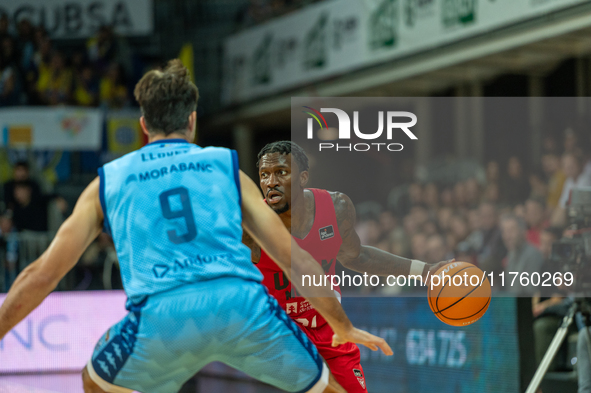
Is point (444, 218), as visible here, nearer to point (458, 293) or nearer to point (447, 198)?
point (447, 198)

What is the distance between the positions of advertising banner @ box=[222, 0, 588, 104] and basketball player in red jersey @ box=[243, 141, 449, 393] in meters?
5.65

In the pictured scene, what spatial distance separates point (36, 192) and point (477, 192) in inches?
278

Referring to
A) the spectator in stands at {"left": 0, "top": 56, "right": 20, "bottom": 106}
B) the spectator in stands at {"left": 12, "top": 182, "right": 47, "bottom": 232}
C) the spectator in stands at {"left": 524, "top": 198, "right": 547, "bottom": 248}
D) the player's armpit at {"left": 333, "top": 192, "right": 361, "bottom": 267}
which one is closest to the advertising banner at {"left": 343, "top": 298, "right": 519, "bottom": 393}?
the spectator in stands at {"left": 524, "top": 198, "right": 547, "bottom": 248}

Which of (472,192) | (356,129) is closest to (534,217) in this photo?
(472,192)

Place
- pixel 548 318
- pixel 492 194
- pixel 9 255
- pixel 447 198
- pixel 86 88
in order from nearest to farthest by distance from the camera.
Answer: pixel 548 318
pixel 492 194
pixel 447 198
pixel 9 255
pixel 86 88

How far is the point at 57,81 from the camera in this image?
46.3ft

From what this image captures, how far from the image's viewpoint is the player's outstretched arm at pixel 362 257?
4.15 meters

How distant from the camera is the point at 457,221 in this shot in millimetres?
8203

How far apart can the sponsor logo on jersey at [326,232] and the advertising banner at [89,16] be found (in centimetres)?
1168

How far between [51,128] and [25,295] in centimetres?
1049

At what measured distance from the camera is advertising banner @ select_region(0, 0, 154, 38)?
14.6 m

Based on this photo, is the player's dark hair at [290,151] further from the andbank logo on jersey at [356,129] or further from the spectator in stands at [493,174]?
the spectator in stands at [493,174]

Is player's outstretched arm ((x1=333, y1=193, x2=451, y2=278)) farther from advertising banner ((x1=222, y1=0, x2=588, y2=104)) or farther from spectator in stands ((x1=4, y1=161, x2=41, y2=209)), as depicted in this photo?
spectator in stands ((x1=4, y1=161, x2=41, y2=209))

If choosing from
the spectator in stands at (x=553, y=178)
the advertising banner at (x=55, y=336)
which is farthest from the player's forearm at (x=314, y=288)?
the advertising banner at (x=55, y=336)
